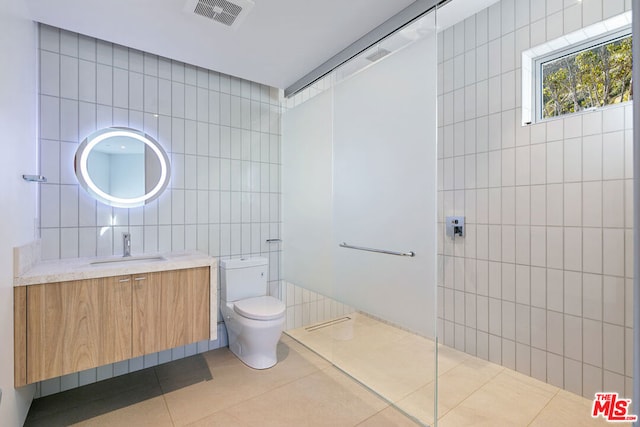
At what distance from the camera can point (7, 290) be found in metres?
1.38

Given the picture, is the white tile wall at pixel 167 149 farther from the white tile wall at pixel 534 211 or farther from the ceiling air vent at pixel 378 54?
the white tile wall at pixel 534 211

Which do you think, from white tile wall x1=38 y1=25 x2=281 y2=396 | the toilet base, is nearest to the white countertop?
white tile wall x1=38 y1=25 x2=281 y2=396

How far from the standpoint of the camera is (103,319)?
172cm

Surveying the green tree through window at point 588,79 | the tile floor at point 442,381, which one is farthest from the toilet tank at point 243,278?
the green tree through window at point 588,79

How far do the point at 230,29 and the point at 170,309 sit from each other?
5.85 feet

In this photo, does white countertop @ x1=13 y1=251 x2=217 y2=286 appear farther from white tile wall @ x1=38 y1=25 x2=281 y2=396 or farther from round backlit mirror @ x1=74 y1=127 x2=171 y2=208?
round backlit mirror @ x1=74 y1=127 x2=171 y2=208

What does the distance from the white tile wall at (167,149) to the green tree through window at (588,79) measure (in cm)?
219

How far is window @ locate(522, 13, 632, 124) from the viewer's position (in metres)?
1.84

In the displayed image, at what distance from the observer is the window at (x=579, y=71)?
1.84 m

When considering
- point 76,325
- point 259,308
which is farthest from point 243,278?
point 76,325

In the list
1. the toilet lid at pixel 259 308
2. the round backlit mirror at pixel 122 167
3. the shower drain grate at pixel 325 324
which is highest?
the round backlit mirror at pixel 122 167

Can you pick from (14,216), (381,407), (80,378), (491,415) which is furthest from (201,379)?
(491,415)

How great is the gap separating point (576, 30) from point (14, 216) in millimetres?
3266

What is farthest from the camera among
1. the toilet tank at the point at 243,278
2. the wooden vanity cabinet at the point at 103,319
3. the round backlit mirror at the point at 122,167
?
the toilet tank at the point at 243,278
